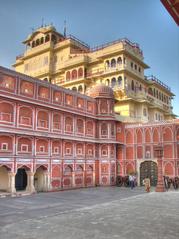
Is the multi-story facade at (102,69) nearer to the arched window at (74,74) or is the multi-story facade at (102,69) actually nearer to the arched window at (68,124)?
the arched window at (74,74)

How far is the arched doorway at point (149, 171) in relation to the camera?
112ft

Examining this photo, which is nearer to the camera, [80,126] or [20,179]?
[20,179]

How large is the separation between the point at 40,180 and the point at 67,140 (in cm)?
528

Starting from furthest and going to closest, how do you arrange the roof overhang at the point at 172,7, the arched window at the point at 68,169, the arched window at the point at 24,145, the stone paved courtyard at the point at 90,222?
the arched window at the point at 68,169 < the arched window at the point at 24,145 < the stone paved courtyard at the point at 90,222 < the roof overhang at the point at 172,7

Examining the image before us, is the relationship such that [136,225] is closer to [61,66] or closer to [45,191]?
[45,191]

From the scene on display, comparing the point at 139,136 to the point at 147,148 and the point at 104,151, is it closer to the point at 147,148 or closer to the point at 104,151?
the point at 147,148

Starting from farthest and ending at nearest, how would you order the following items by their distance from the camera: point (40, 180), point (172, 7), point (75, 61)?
1. point (75, 61)
2. point (40, 180)
3. point (172, 7)

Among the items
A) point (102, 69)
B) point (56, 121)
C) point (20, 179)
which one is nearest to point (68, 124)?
point (56, 121)

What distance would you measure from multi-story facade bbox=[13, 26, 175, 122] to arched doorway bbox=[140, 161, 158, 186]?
775cm

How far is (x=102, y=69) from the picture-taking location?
44750 mm

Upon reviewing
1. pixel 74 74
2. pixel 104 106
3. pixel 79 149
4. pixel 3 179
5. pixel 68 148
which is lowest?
pixel 3 179

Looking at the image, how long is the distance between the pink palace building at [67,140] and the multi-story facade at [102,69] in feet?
16.5

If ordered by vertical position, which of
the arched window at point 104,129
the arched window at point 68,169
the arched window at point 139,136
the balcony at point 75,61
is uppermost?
the balcony at point 75,61

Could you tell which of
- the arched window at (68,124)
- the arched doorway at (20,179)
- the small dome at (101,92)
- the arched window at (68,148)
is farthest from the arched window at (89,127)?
the arched doorway at (20,179)
